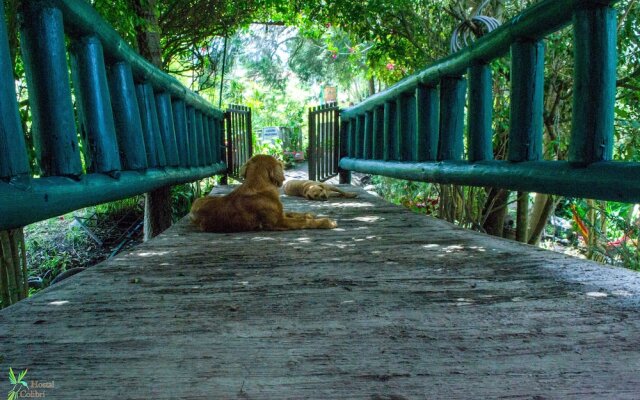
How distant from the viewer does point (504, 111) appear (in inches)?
204

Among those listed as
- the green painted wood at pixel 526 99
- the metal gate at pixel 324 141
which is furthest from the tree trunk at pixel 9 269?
the metal gate at pixel 324 141

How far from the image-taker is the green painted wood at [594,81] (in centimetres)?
167

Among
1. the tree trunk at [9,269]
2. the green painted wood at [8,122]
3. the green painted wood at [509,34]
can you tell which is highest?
the green painted wood at [509,34]

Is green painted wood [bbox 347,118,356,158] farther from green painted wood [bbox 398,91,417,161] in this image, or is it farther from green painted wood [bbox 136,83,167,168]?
green painted wood [bbox 136,83,167,168]

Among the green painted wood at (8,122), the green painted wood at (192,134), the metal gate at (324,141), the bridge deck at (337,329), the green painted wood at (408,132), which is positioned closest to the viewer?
the bridge deck at (337,329)

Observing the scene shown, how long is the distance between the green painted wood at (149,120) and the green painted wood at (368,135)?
10.5 feet

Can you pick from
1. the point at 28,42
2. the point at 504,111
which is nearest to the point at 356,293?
the point at 28,42

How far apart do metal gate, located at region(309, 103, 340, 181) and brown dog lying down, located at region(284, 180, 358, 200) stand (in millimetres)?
1847

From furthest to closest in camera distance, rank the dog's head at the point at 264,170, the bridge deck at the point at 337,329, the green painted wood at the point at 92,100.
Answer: the dog's head at the point at 264,170 → the green painted wood at the point at 92,100 → the bridge deck at the point at 337,329

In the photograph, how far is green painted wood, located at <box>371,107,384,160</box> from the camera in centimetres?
539

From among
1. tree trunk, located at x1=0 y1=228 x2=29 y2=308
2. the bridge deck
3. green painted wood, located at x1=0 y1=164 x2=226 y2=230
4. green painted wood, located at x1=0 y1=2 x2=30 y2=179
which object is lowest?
tree trunk, located at x1=0 y1=228 x2=29 y2=308

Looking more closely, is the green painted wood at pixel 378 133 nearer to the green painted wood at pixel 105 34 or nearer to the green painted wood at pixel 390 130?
the green painted wood at pixel 390 130

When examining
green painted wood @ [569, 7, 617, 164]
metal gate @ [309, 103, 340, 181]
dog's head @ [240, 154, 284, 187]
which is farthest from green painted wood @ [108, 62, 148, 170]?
metal gate @ [309, 103, 340, 181]

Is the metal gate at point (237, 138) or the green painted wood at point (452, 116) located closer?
the green painted wood at point (452, 116)
